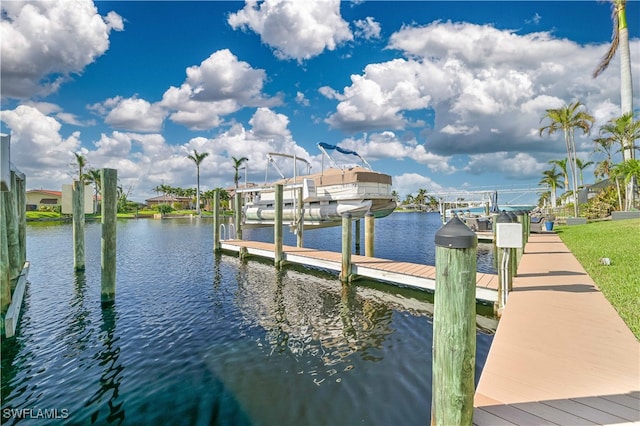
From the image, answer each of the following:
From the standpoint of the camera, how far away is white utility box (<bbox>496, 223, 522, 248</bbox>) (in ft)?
20.3

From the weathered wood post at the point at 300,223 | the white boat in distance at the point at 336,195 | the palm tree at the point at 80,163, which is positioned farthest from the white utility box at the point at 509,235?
the palm tree at the point at 80,163

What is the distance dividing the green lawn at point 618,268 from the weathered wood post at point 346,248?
6.33 metres

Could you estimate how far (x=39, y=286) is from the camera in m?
10.6

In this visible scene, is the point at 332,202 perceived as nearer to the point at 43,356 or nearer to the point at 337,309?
the point at 337,309

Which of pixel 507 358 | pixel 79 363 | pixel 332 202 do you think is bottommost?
pixel 79 363

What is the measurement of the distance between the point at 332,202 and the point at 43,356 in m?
13.8

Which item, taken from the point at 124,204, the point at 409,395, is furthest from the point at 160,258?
the point at 124,204

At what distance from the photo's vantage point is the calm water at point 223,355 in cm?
431

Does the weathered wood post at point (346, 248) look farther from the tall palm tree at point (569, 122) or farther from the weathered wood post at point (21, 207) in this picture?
the tall palm tree at point (569, 122)

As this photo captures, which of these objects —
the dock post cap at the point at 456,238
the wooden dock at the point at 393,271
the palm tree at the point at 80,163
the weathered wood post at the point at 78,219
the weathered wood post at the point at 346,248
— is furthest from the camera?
the palm tree at the point at 80,163

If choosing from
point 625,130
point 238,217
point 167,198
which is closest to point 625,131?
point 625,130

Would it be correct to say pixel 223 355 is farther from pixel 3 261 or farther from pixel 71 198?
pixel 71 198

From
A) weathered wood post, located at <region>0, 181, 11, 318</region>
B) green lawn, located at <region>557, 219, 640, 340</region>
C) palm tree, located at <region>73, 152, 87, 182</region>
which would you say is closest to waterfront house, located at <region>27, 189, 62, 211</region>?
palm tree, located at <region>73, 152, 87, 182</region>

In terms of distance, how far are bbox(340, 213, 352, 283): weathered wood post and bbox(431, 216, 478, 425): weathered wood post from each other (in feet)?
25.8
